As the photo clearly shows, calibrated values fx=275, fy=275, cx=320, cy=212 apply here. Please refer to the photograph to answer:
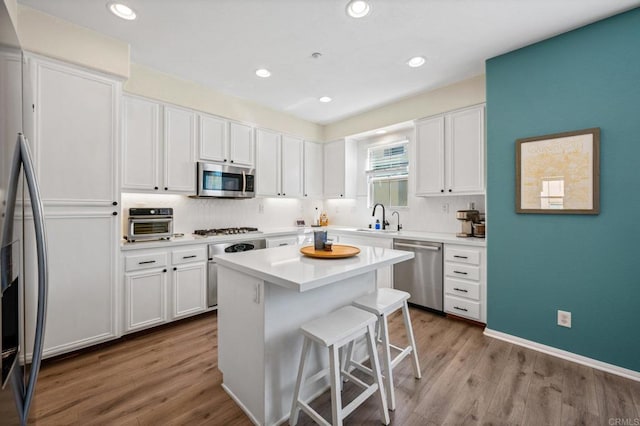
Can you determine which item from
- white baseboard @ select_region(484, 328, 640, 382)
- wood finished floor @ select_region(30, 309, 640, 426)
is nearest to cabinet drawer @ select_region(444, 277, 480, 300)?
white baseboard @ select_region(484, 328, 640, 382)

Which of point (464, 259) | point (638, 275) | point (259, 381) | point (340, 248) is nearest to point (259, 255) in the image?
point (340, 248)

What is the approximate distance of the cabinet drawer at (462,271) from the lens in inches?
116

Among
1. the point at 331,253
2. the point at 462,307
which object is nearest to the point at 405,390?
the point at 331,253

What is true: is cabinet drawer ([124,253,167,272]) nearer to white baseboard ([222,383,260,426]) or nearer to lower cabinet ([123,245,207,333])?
lower cabinet ([123,245,207,333])

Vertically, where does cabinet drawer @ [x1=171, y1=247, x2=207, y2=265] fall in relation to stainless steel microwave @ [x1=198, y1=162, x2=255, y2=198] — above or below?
below

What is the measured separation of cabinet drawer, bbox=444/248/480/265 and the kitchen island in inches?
54.3

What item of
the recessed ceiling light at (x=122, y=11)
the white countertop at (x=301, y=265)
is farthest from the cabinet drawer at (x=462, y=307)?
the recessed ceiling light at (x=122, y=11)

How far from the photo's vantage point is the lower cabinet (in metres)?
2.67

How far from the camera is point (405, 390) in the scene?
1.93 meters

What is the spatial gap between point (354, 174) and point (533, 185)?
9.06 ft

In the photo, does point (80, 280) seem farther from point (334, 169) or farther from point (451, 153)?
point (451, 153)

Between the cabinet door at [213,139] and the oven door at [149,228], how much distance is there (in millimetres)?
933

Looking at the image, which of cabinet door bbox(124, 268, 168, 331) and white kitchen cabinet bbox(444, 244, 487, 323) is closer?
cabinet door bbox(124, 268, 168, 331)

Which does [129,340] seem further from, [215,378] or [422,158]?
[422,158]
